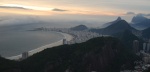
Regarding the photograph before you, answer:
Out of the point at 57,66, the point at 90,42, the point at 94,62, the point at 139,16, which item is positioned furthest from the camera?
the point at 139,16

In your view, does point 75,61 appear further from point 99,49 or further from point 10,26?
point 10,26

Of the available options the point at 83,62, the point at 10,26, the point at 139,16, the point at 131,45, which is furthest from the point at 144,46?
the point at 139,16

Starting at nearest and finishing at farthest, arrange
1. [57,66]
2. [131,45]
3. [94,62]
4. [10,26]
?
[57,66]
[94,62]
[131,45]
[10,26]

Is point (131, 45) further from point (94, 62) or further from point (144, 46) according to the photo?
point (94, 62)

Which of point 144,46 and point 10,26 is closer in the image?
point 144,46

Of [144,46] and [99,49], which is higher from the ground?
[99,49]

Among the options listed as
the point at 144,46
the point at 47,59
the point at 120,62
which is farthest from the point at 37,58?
the point at 144,46
